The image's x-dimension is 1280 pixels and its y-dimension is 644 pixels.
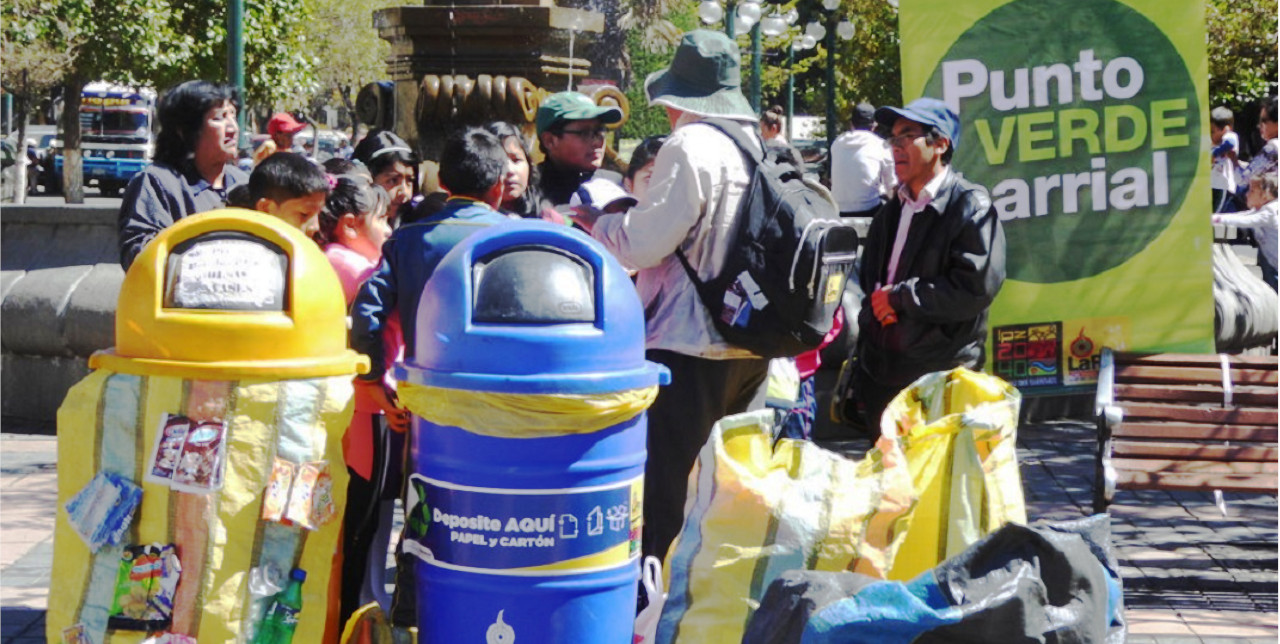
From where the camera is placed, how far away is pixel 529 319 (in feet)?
12.6

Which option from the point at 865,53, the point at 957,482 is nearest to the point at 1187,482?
the point at 957,482

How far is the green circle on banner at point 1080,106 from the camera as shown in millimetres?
6008

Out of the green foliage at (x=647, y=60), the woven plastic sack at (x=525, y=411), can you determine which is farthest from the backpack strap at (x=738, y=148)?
the green foliage at (x=647, y=60)

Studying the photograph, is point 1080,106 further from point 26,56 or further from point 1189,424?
point 26,56

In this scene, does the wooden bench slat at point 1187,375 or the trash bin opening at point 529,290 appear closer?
the trash bin opening at point 529,290

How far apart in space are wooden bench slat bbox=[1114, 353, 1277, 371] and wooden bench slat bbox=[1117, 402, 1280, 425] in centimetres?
21

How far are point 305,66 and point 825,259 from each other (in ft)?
74.2

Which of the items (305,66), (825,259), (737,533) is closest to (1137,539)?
(825,259)

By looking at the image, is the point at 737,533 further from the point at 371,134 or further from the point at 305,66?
the point at 305,66

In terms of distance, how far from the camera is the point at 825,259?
473 centimetres

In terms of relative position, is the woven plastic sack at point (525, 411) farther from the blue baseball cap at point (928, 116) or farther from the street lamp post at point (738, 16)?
the street lamp post at point (738, 16)

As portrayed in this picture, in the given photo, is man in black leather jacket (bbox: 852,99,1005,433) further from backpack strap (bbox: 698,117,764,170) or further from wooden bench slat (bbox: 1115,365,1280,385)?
wooden bench slat (bbox: 1115,365,1280,385)

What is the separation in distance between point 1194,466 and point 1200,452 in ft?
0.32

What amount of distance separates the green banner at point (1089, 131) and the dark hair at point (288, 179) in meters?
2.31
